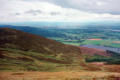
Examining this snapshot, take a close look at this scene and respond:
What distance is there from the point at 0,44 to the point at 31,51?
38.1 meters

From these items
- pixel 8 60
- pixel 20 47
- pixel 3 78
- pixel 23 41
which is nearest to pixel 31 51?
pixel 20 47

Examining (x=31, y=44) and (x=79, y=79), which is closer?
(x=79, y=79)

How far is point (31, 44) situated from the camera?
191 m

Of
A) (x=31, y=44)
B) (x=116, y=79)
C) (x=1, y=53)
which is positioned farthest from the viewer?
(x=31, y=44)

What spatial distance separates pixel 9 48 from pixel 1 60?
4206 cm

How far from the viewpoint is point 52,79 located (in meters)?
75.4

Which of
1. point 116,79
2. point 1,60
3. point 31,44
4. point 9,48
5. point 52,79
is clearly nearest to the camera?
point 116,79

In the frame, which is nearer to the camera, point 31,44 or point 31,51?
point 31,51

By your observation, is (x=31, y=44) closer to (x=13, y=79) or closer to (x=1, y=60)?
(x=1, y=60)

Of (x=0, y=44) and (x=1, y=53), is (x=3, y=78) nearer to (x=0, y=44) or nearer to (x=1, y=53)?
(x=1, y=53)

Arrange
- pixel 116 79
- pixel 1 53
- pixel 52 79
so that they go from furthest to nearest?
1. pixel 1 53
2. pixel 52 79
3. pixel 116 79

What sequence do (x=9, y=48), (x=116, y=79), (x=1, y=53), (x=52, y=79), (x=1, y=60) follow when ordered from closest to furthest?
(x=116, y=79), (x=52, y=79), (x=1, y=60), (x=1, y=53), (x=9, y=48)

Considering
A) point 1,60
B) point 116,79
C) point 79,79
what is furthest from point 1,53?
point 116,79

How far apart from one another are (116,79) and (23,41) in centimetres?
14301
